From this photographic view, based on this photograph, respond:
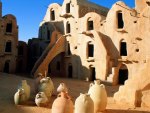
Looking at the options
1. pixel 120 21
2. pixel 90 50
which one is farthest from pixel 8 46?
pixel 120 21

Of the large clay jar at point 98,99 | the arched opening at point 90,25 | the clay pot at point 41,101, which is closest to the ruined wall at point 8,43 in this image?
the arched opening at point 90,25

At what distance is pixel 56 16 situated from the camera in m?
34.9

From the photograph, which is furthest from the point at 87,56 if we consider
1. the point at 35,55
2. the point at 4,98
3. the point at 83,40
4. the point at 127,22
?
the point at 4,98

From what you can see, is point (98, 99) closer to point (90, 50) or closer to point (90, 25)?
point (90, 50)

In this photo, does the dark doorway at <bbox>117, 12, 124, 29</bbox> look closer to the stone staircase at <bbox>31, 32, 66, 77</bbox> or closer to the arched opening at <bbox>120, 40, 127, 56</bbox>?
the arched opening at <bbox>120, 40, 127, 56</bbox>

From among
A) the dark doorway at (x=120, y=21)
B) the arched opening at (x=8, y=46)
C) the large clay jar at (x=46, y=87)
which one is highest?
the dark doorway at (x=120, y=21)

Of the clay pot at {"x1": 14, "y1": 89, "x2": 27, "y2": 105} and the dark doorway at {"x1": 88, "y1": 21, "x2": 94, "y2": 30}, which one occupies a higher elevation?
the dark doorway at {"x1": 88, "y1": 21, "x2": 94, "y2": 30}

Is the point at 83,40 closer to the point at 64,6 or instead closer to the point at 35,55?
the point at 64,6

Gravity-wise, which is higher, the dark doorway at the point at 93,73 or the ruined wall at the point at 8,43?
the ruined wall at the point at 8,43

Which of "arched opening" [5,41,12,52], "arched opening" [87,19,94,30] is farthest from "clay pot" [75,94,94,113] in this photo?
"arched opening" [5,41,12,52]

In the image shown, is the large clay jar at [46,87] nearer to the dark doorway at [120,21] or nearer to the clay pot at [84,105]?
the clay pot at [84,105]

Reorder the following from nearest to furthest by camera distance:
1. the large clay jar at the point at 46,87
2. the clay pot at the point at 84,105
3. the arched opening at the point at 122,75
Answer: the clay pot at the point at 84,105 → the large clay jar at the point at 46,87 → the arched opening at the point at 122,75

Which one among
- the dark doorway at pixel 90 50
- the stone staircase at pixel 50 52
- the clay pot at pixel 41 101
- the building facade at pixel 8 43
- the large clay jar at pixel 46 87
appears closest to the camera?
the clay pot at pixel 41 101

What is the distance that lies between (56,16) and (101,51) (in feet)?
36.3
